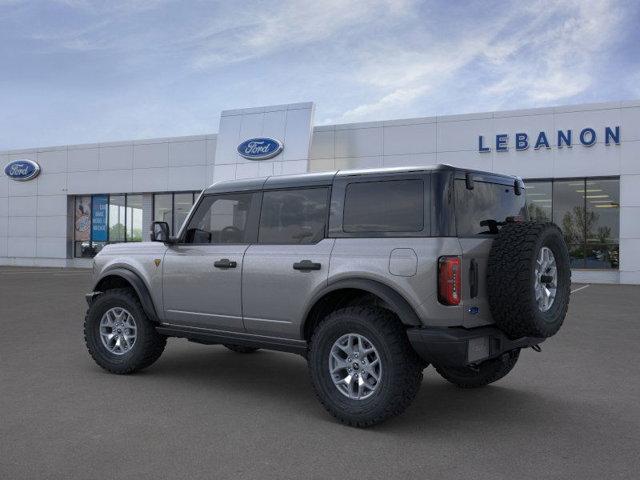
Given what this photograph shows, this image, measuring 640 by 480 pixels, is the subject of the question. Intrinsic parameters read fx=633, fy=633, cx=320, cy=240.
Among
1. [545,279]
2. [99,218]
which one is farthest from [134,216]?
[545,279]

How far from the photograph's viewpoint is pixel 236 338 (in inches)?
224

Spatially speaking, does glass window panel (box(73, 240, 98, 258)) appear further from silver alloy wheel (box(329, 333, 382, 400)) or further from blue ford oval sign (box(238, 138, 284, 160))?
silver alloy wheel (box(329, 333, 382, 400))

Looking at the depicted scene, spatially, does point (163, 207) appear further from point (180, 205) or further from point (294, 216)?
point (294, 216)

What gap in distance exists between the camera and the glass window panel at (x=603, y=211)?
2192cm

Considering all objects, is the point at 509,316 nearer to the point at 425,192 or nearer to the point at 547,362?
the point at 425,192

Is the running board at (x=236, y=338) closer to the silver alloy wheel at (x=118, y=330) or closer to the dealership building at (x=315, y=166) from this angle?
the silver alloy wheel at (x=118, y=330)

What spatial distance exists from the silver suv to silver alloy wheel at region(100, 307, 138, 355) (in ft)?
1.76

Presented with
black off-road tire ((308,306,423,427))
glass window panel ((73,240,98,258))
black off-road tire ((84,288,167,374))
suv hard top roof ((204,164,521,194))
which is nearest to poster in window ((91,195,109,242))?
glass window panel ((73,240,98,258))

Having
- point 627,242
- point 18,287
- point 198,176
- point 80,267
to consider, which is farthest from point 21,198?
point 627,242

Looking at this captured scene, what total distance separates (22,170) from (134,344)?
95.6 ft

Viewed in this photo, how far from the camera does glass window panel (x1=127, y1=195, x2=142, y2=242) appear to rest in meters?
Answer: 30.2

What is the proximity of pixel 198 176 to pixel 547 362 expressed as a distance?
2292 cm

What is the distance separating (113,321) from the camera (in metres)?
6.69

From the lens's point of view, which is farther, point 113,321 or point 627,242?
point 627,242
